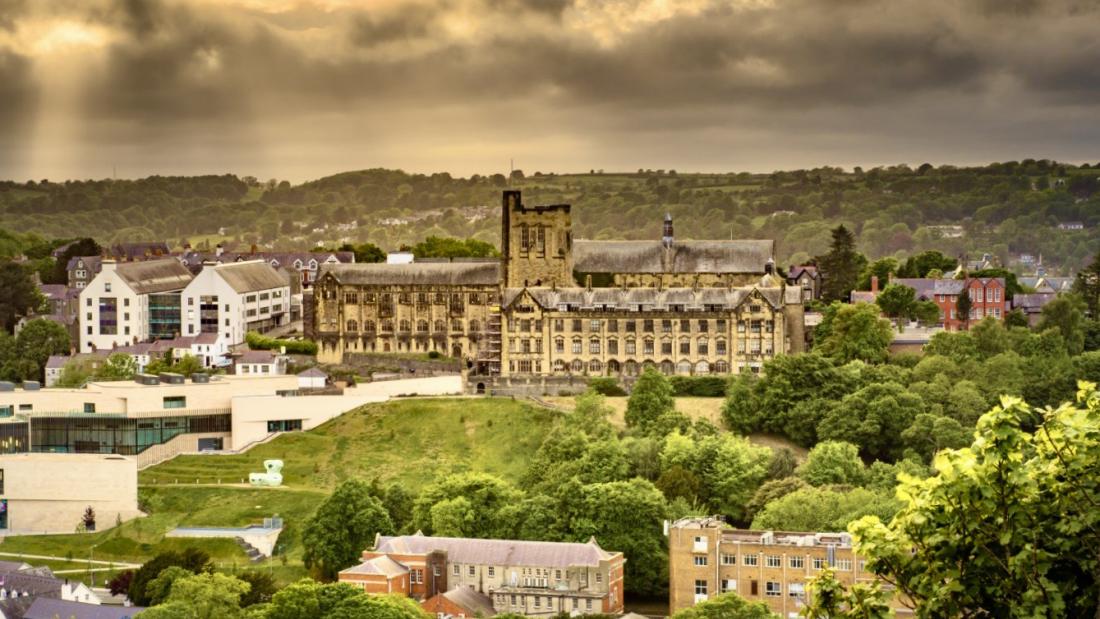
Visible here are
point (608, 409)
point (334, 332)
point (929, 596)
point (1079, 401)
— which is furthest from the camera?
point (334, 332)

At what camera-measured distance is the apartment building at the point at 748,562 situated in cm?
7662

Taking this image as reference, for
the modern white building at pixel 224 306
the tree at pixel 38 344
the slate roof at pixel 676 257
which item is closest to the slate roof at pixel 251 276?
the modern white building at pixel 224 306

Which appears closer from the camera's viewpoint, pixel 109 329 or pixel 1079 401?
pixel 1079 401

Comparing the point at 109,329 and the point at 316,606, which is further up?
the point at 109,329

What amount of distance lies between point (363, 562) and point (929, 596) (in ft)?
197

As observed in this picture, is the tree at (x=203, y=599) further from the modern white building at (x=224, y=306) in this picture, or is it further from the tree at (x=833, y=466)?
the modern white building at (x=224, y=306)

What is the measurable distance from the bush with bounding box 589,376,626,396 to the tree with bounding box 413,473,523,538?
1589cm

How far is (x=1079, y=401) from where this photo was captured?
24.3m

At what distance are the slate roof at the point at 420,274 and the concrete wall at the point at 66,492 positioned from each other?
24224 millimetres

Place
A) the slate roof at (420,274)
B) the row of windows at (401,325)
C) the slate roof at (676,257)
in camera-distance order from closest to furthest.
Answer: the row of windows at (401,325) < the slate roof at (420,274) < the slate roof at (676,257)

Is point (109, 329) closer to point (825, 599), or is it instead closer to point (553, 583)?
point (553, 583)

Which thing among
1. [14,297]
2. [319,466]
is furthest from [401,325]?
[14,297]

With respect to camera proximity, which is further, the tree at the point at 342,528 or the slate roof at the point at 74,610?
the tree at the point at 342,528

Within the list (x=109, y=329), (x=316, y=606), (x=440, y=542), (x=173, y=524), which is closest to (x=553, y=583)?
(x=440, y=542)
